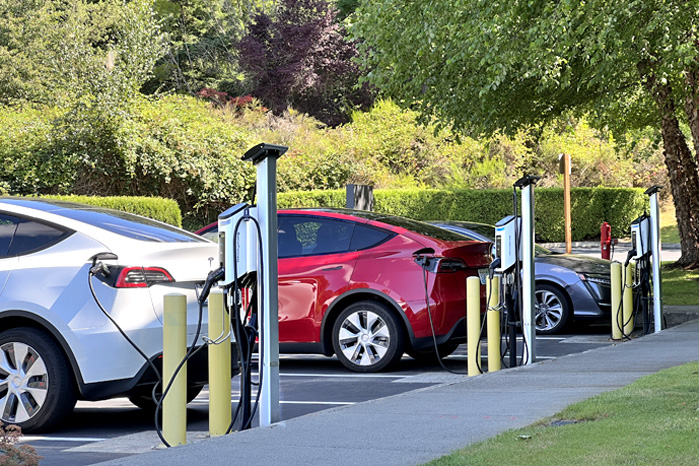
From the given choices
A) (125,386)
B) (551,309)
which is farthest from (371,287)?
(551,309)

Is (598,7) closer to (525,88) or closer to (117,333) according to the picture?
(525,88)

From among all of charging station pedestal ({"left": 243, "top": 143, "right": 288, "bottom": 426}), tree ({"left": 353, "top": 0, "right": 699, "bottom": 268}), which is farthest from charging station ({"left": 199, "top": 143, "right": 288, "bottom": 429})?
tree ({"left": 353, "top": 0, "right": 699, "bottom": 268})

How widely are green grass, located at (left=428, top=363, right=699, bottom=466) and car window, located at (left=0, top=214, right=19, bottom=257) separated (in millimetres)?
3827

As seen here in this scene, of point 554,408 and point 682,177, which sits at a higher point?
point 682,177

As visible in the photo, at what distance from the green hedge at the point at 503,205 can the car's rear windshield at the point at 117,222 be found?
22.6 metres

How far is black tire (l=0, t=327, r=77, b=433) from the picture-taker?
21.1ft

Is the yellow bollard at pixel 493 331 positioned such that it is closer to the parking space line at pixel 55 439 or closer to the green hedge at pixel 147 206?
the parking space line at pixel 55 439

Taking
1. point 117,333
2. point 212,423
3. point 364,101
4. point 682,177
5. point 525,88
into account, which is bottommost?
point 212,423

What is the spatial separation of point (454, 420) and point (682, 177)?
15999 mm

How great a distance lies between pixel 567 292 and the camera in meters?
13.0

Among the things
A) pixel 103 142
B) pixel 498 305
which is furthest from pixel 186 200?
pixel 498 305

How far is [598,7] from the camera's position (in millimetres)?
14391

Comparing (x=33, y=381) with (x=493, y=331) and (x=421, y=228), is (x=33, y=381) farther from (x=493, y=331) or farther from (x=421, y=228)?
(x=421, y=228)

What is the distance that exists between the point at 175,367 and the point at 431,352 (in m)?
4.96
